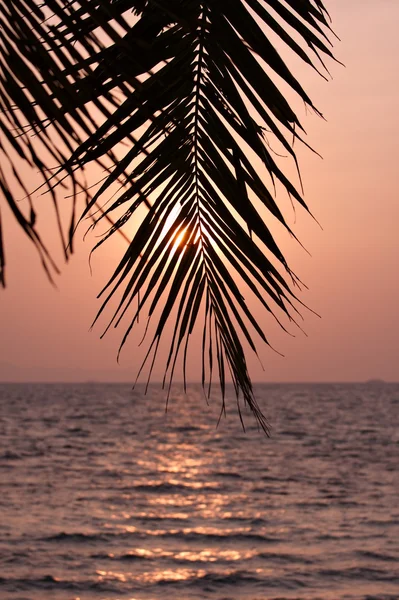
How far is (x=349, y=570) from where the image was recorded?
Result: 14453 mm

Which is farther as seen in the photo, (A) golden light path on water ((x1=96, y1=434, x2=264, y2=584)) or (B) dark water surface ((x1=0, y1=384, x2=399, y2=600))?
(A) golden light path on water ((x1=96, y1=434, x2=264, y2=584))

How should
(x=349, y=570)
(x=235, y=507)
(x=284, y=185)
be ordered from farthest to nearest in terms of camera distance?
(x=235, y=507) < (x=349, y=570) < (x=284, y=185)

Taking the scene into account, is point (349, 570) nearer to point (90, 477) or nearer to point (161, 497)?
point (161, 497)

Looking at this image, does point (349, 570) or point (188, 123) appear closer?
point (188, 123)

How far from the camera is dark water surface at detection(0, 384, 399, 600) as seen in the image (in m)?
13.6

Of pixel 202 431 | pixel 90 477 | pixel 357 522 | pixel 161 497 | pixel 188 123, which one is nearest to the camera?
pixel 188 123

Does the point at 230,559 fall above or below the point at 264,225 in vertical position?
below

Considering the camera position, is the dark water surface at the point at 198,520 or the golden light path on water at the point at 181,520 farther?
the golden light path on water at the point at 181,520

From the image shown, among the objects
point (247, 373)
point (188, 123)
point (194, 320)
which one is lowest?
point (247, 373)

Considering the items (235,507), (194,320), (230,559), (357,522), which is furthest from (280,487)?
(194,320)

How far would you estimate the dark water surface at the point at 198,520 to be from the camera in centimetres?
1361

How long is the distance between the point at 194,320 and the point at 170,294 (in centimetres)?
11

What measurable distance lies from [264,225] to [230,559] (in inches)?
572

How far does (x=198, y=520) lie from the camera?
19.2 m
